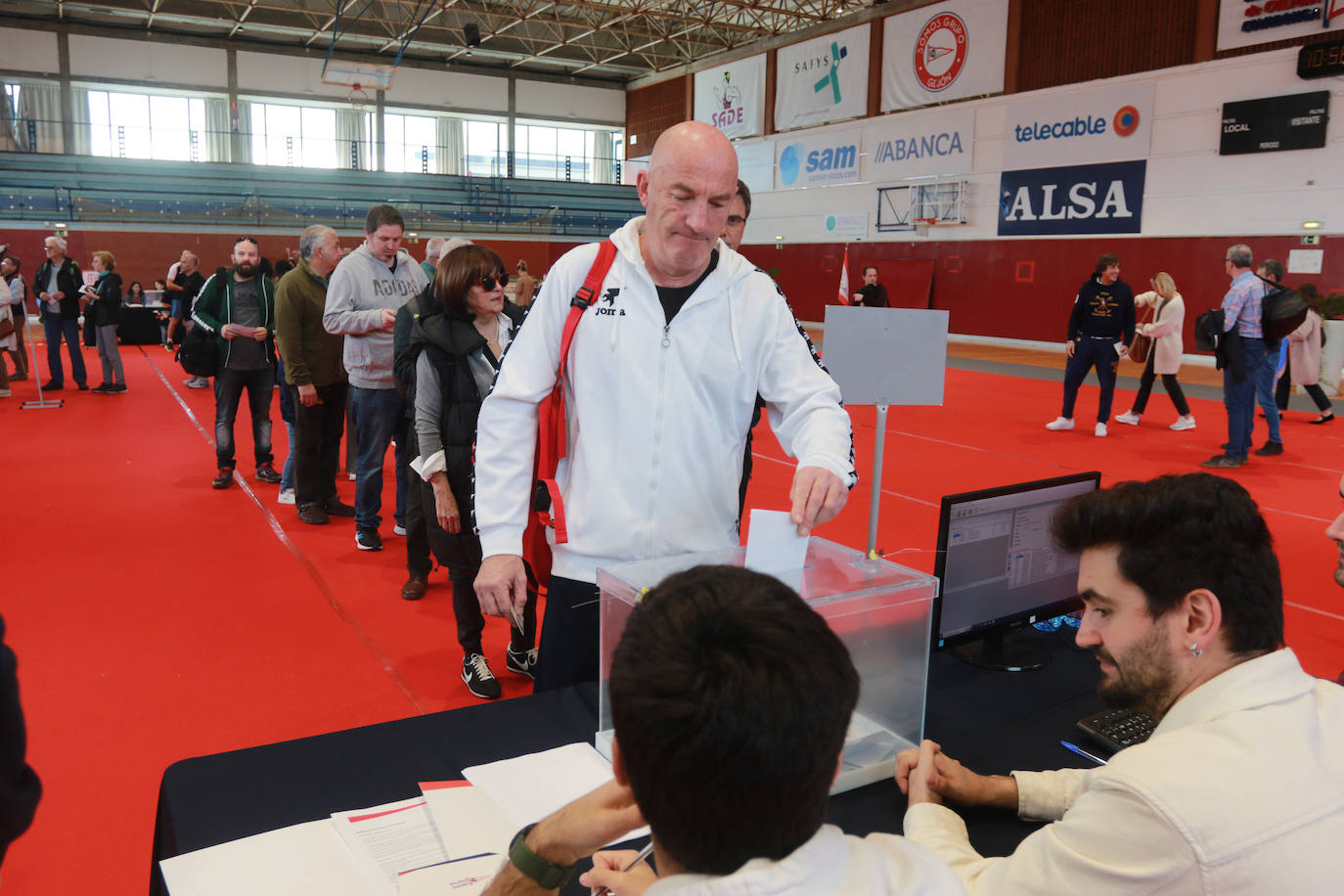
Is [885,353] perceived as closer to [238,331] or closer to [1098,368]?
[238,331]

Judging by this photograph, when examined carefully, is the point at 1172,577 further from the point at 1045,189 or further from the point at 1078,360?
the point at 1045,189

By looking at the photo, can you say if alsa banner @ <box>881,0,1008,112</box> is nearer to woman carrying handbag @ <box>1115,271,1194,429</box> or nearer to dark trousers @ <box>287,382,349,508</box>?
woman carrying handbag @ <box>1115,271,1194,429</box>

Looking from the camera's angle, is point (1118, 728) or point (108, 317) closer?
point (1118, 728)

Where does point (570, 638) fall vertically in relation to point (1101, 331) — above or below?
below

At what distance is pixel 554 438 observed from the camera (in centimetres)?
209

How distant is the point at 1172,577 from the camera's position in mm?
1319

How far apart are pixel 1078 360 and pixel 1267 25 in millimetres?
8133

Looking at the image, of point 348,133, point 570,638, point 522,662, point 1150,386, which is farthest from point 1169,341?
point 348,133

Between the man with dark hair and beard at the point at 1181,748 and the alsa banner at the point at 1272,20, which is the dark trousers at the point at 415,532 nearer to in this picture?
the man with dark hair and beard at the point at 1181,748

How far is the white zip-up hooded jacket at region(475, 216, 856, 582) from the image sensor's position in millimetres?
1999

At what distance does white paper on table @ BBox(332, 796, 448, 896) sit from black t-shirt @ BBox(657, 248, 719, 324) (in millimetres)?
1093

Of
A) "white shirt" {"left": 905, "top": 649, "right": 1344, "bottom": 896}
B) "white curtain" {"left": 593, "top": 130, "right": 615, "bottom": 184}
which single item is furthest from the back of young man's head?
"white curtain" {"left": 593, "top": 130, "right": 615, "bottom": 184}

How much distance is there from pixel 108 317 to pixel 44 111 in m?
17.1

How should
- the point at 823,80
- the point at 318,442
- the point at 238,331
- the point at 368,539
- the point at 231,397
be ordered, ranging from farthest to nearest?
the point at 823,80 → the point at 231,397 → the point at 238,331 → the point at 318,442 → the point at 368,539
